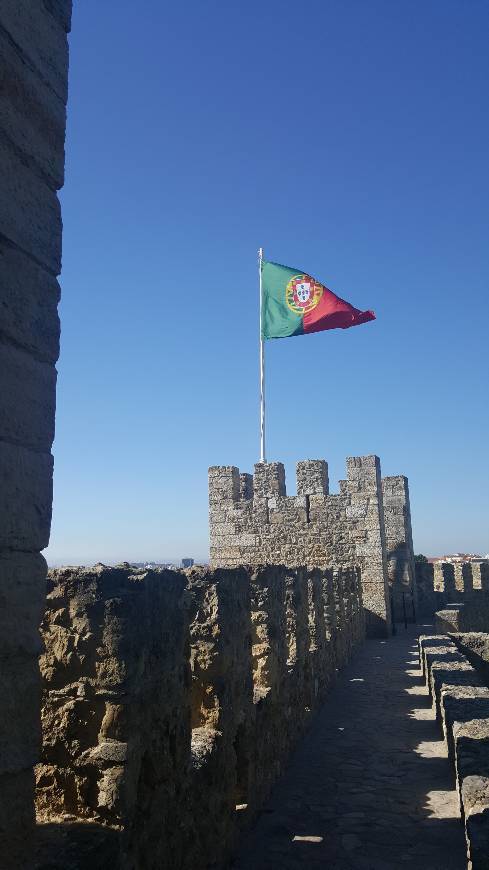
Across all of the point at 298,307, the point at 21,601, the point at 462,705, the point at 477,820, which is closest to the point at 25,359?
the point at 21,601

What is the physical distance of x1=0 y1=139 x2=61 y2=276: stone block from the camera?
6.46 feet

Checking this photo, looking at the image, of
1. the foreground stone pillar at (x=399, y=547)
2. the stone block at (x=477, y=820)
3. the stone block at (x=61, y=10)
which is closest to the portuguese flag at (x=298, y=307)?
the foreground stone pillar at (x=399, y=547)

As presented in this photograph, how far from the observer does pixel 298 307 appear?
54.1ft

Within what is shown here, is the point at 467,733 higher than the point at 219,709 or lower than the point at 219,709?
lower

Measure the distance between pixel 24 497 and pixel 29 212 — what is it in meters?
0.84

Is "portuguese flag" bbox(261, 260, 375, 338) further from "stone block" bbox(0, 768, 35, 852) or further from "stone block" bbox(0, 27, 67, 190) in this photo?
"stone block" bbox(0, 768, 35, 852)

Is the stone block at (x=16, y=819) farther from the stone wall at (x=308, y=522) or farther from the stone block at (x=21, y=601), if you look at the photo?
the stone wall at (x=308, y=522)

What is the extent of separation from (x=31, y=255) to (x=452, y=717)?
4.74 meters

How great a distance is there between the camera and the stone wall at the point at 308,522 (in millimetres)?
15281

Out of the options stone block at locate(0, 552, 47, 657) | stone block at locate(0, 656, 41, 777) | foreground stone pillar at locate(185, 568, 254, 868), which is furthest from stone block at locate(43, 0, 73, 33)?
foreground stone pillar at locate(185, 568, 254, 868)

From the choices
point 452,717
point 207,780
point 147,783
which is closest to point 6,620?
point 147,783

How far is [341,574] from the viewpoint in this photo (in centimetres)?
1205

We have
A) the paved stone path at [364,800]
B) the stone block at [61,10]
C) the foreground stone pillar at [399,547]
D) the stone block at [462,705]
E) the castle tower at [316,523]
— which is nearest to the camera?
the stone block at [61,10]

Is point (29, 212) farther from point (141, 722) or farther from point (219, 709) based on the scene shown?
point (219, 709)
